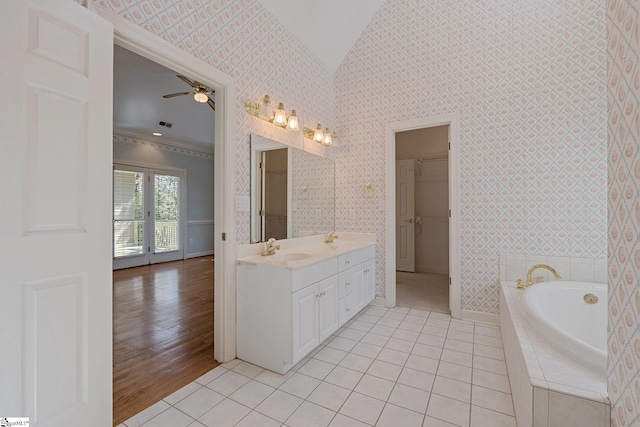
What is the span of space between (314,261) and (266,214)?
2.27 ft

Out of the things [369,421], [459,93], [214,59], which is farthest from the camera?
[459,93]

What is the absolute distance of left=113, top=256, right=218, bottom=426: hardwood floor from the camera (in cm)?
177

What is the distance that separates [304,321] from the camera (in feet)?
6.63

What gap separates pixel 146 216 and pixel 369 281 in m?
4.92

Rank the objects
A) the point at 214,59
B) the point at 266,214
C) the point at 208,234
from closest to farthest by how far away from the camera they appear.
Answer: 1. the point at 214,59
2. the point at 266,214
3. the point at 208,234

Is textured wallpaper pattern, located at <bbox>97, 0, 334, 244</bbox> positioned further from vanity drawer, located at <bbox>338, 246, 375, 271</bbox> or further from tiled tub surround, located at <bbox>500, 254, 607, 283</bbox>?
tiled tub surround, located at <bbox>500, 254, 607, 283</bbox>

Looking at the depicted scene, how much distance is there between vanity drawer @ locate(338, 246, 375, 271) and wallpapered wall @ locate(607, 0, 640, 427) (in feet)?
5.82

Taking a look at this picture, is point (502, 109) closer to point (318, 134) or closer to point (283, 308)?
point (318, 134)

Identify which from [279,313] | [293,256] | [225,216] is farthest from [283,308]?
[225,216]

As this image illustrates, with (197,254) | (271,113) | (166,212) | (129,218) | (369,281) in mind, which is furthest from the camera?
(197,254)

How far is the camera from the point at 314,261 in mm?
2137
